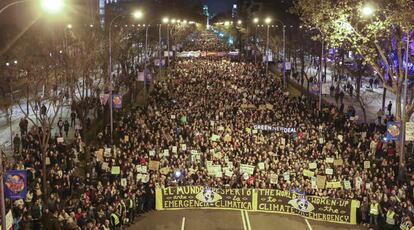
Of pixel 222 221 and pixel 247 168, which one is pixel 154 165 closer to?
pixel 247 168

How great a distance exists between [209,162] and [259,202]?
11.2 feet

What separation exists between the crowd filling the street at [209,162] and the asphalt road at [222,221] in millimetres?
789

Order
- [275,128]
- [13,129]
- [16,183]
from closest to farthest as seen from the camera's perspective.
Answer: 1. [16,183]
2. [275,128]
3. [13,129]

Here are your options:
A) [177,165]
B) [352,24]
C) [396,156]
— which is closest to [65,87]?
[177,165]

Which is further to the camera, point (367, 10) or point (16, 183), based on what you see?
point (367, 10)

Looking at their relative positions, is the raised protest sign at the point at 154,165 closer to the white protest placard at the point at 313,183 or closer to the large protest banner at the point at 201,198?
the large protest banner at the point at 201,198

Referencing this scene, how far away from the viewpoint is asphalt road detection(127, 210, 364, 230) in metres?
20.6

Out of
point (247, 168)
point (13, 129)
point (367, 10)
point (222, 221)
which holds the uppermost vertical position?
point (367, 10)

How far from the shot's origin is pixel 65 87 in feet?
96.6

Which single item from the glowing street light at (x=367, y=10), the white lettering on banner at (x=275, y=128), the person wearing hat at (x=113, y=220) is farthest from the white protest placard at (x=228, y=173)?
the glowing street light at (x=367, y=10)

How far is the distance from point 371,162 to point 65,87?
16.6 meters

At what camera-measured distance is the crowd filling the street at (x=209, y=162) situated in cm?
1998

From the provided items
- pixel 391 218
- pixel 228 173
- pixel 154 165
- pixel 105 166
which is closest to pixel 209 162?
pixel 228 173

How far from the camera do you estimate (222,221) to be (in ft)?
69.5
